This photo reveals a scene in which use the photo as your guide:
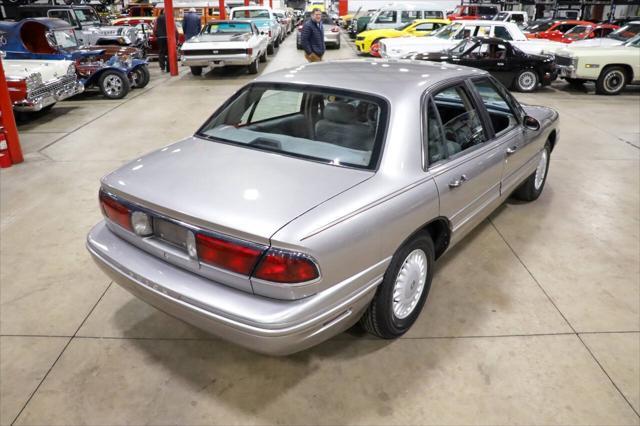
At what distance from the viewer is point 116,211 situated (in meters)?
2.54

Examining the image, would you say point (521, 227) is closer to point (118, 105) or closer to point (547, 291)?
point (547, 291)

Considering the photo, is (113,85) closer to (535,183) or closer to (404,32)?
(535,183)

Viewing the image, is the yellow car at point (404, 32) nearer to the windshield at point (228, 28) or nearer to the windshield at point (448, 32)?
the windshield at point (448, 32)

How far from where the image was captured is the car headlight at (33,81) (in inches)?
301

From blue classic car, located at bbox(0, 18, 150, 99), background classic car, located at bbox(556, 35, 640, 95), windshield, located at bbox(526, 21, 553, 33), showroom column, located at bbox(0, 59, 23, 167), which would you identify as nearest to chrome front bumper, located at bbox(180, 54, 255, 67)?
blue classic car, located at bbox(0, 18, 150, 99)

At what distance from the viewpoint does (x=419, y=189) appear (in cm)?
254

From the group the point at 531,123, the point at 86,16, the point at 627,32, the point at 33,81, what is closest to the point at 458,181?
the point at 531,123

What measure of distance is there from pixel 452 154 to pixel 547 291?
128 centimetres

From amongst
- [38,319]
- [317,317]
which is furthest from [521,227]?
[38,319]

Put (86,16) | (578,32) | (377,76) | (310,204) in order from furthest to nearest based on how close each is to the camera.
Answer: (578,32) → (86,16) → (377,76) → (310,204)

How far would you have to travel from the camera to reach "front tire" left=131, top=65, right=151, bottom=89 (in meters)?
11.6

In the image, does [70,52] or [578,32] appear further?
[578,32]

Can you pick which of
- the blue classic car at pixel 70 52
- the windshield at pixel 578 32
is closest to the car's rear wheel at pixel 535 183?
the blue classic car at pixel 70 52

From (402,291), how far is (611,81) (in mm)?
11182
